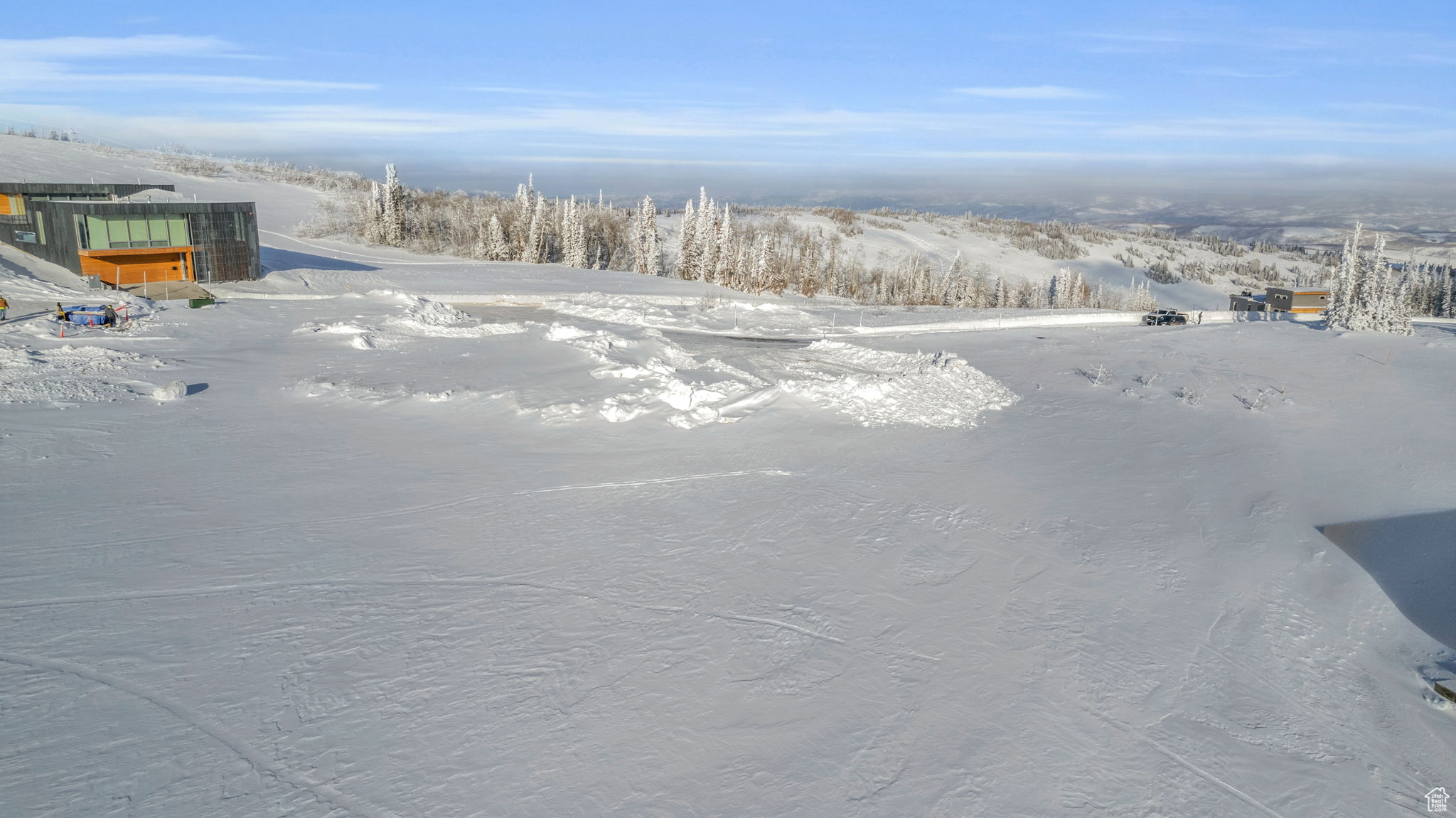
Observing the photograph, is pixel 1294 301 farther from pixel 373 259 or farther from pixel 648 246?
pixel 373 259

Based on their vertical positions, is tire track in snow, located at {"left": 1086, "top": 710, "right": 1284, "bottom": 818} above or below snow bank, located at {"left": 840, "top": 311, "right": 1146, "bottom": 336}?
below

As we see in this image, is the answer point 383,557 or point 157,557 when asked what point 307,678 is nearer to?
point 383,557

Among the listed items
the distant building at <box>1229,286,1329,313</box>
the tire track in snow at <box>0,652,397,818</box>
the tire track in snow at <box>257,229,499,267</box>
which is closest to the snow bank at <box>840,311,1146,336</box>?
the distant building at <box>1229,286,1329,313</box>

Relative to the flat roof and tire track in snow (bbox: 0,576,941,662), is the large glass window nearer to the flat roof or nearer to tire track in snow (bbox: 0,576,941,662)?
the flat roof

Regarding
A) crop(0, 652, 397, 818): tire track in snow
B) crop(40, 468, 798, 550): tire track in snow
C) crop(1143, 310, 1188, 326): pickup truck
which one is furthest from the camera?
crop(1143, 310, 1188, 326): pickup truck

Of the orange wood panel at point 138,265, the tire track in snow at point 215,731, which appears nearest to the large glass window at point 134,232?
the orange wood panel at point 138,265

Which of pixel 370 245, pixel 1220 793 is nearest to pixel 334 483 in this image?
pixel 1220 793

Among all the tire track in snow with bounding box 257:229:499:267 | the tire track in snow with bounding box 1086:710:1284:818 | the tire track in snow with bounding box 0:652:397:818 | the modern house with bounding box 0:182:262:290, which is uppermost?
the modern house with bounding box 0:182:262:290
